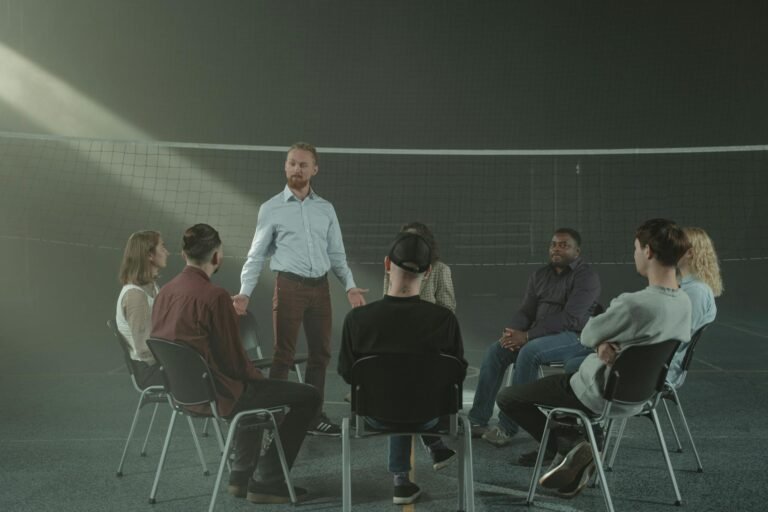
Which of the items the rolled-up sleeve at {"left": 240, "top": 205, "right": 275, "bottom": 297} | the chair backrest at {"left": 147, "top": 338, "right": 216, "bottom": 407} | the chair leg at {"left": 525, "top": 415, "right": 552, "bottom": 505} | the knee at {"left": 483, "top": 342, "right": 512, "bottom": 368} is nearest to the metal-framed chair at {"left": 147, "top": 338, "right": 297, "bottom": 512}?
the chair backrest at {"left": 147, "top": 338, "right": 216, "bottom": 407}

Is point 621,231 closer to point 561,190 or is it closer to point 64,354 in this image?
point 561,190

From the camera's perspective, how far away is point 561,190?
12.1 meters

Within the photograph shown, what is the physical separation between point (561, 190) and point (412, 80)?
272cm

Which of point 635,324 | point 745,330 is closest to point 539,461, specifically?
point 635,324

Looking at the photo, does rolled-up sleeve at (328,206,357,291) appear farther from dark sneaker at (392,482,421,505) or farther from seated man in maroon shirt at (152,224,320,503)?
dark sneaker at (392,482,421,505)

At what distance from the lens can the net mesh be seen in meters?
11.4

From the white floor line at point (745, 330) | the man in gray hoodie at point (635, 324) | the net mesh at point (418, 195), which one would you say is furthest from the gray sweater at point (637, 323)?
the net mesh at point (418, 195)

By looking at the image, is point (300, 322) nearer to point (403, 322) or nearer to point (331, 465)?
point (331, 465)

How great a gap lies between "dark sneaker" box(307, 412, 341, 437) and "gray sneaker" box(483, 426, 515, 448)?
0.86m

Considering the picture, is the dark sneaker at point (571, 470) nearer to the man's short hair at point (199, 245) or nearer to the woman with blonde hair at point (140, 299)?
the man's short hair at point (199, 245)

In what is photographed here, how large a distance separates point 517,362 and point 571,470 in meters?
0.96

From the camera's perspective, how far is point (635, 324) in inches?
128

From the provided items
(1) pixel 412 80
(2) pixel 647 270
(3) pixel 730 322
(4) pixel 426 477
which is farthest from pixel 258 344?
(1) pixel 412 80

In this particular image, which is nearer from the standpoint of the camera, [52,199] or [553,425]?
[553,425]
